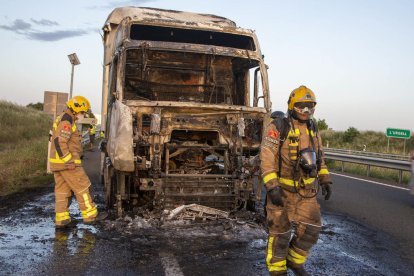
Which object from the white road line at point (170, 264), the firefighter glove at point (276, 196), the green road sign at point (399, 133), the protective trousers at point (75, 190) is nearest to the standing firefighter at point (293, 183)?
the firefighter glove at point (276, 196)

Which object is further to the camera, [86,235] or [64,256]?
[86,235]

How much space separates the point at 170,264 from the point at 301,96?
7.03 ft

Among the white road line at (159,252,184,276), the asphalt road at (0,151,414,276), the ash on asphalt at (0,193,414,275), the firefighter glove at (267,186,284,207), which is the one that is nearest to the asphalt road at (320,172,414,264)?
the asphalt road at (0,151,414,276)

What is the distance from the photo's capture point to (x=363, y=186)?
12.6 meters

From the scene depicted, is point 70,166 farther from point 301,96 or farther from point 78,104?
point 301,96

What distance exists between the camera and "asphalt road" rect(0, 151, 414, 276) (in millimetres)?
4863

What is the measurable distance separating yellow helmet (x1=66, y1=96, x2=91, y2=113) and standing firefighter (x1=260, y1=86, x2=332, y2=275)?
339 centimetres

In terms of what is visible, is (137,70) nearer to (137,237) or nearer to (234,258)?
(137,237)

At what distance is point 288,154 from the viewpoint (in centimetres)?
459

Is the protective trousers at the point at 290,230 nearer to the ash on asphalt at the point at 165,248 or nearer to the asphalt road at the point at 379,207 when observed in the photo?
the ash on asphalt at the point at 165,248

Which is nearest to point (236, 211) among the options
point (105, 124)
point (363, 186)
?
point (105, 124)

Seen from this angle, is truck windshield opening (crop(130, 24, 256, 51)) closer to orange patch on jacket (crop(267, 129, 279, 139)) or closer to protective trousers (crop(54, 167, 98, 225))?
protective trousers (crop(54, 167, 98, 225))

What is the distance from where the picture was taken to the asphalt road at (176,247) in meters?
4.86

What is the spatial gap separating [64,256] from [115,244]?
0.75 metres
